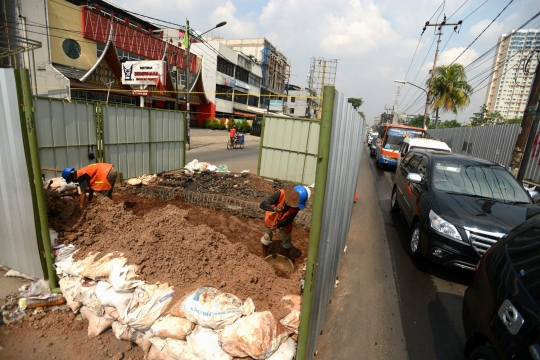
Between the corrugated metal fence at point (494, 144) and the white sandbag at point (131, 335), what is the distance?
12343mm

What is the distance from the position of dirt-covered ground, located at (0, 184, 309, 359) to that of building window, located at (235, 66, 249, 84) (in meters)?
42.3

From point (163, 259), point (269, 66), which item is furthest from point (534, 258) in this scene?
point (269, 66)

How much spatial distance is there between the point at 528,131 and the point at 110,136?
10902 millimetres

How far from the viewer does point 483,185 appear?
480cm

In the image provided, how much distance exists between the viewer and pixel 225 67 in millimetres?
40438

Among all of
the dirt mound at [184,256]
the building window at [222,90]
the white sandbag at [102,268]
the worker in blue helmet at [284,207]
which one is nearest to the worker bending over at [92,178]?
the dirt mound at [184,256]

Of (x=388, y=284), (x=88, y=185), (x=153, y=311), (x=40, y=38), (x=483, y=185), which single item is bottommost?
(x=388, y=284)

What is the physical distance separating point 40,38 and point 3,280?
66.2 feet

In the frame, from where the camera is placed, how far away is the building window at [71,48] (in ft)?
63.4

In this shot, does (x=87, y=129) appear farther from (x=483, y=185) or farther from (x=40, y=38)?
(x=40, y=38)

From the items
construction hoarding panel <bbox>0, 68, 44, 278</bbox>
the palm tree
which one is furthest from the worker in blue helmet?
the palm tree

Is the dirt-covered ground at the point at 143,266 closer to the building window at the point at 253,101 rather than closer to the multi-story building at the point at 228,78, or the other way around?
the multi-story building at the point at 228,78

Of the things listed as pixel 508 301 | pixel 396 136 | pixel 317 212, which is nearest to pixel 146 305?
pixel 317 212

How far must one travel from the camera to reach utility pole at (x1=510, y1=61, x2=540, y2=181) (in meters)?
7.11
